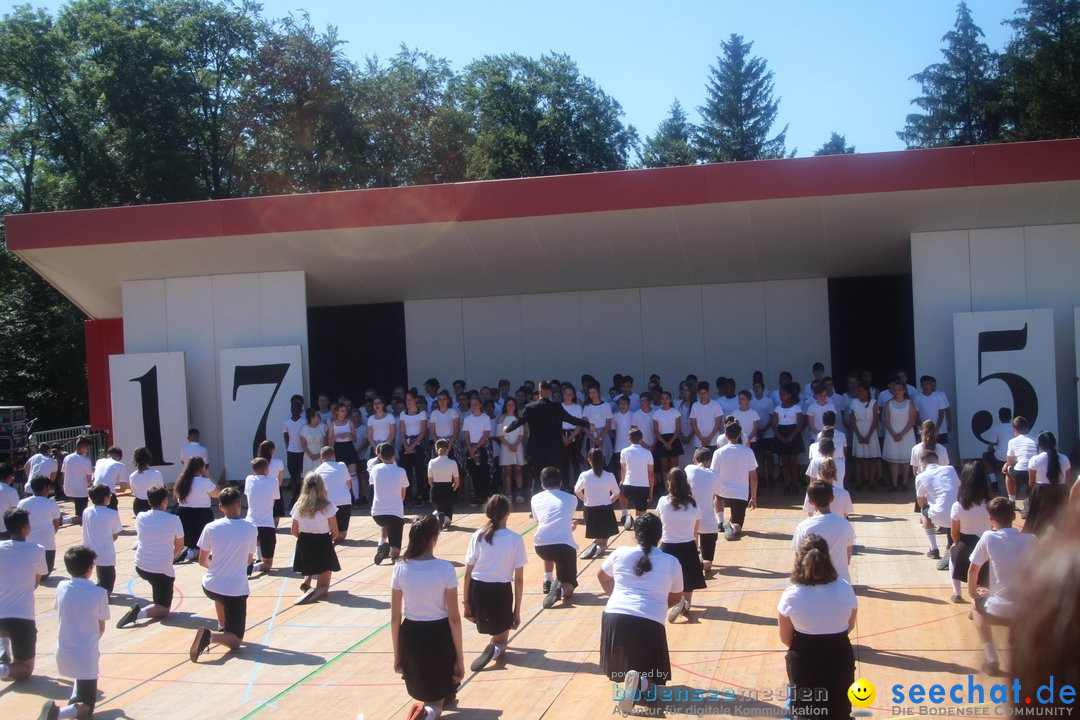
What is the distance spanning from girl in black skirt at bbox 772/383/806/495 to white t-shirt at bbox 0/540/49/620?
10264 mm

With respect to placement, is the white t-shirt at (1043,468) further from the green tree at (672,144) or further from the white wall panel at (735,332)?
the green tree at (672,144)

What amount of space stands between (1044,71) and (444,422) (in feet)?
121

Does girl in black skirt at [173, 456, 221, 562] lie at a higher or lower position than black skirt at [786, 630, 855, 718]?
higher

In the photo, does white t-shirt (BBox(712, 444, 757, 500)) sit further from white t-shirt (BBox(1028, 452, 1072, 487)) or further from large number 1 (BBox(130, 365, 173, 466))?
large number 1 (BBox(130, 365, 173, 466))

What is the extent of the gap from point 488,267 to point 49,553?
894cm

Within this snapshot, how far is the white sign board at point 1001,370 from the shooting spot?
13977 mm

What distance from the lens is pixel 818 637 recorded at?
5250 mm

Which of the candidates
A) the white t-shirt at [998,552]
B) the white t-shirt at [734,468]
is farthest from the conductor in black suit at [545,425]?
the white t-shirt at [998,552]

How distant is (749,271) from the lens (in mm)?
17297

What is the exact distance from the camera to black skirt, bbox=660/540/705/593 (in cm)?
822

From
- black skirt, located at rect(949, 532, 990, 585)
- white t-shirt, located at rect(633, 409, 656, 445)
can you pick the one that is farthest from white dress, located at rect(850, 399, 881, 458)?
black skirt, located at rect(949, 532, 990, 585)

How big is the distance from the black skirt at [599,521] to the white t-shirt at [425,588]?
4321 mm

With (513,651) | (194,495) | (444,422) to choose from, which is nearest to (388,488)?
(194,495)

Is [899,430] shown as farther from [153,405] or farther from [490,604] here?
[153,405]
